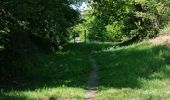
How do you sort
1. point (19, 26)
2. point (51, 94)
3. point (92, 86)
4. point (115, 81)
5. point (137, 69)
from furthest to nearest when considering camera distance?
1. point (137, 69)
2. point (19, 26)
3. point (115, 81)
4. point (92, 86)
5. point (51, 94)

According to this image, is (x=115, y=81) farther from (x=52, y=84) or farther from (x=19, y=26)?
(x=19, y=26)

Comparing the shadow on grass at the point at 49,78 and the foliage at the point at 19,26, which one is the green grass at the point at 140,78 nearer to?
the shadow on grass at the point at 49,78

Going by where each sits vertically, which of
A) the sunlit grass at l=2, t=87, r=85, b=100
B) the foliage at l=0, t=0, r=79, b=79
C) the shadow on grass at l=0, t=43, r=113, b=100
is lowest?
the shadow on grass at l=0, t=43, r=113, b=100

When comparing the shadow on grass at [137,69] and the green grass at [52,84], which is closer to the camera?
the green grass at [52,84]

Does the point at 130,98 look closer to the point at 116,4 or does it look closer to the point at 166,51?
the point at 166,51

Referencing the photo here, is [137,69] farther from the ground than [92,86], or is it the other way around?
[137,69]

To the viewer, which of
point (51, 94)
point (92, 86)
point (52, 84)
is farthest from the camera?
point (52, 84)

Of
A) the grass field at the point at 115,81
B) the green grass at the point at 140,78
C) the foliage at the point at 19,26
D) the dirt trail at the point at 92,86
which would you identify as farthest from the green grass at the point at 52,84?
the green grass at the point at 140,78

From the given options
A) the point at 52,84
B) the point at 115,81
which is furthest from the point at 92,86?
the point at 52,84

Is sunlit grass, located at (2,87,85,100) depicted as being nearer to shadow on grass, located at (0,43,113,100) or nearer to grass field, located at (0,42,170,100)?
grass field, located at (0,42,170,100)

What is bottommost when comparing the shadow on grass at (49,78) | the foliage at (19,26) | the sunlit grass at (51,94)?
the shadow on grass at (49,78)

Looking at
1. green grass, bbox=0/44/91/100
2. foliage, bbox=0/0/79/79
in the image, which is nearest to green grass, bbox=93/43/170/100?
green grass, bbox=0/44/91/100

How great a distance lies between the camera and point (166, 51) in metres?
25.0

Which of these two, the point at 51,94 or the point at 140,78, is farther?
the point at 140,78
